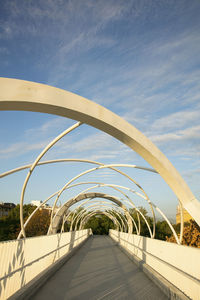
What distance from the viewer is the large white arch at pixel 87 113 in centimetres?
457

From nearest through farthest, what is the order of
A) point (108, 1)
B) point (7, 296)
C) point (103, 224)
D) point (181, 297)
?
1. point (7, 296)
2. point (181, 297)
3. point (108, 1)
4. point (103, 224)

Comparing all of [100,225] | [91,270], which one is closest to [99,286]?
[91,270]

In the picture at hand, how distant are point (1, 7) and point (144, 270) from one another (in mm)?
10474

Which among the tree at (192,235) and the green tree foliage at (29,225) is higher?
the green tree foliage at (29,225)

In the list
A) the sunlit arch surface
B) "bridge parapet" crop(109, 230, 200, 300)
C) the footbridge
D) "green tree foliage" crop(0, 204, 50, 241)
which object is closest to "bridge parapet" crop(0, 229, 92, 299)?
the footbridge

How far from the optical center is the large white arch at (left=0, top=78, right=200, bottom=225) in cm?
457

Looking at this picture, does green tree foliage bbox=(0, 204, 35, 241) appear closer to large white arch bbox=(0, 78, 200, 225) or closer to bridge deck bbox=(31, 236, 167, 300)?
bridge deck bbox=(31, 236, 167, 300)

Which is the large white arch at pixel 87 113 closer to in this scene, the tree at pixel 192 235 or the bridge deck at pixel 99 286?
the bridge deck at pixel 99 286

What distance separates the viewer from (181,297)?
6.49m

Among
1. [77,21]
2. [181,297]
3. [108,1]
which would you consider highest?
[108,1]

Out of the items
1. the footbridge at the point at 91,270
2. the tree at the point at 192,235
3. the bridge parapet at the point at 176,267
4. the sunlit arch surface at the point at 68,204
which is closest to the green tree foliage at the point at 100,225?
the sunlit arch surface at the point at 68,204

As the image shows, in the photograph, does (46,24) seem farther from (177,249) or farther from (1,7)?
(177,249)

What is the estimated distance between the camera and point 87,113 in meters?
5.53

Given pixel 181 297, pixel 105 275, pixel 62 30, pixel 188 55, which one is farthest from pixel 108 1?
pixel 105 275
